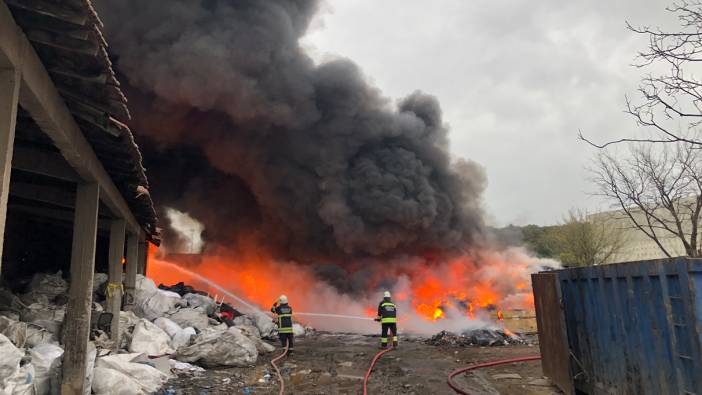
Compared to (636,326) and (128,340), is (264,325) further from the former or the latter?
(636,326)

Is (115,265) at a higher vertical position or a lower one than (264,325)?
higher

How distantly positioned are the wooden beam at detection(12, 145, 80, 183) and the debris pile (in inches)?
360

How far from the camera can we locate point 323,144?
60.2 feet

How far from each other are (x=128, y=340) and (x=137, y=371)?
2.29m

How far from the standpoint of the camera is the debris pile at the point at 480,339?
436 inches

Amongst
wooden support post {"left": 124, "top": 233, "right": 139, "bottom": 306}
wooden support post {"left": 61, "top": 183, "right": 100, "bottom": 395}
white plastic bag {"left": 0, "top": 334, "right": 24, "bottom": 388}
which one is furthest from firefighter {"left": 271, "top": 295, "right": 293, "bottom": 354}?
white plastic bag {"left": 0, "top": 334, "right": 24, "bottom": 388}

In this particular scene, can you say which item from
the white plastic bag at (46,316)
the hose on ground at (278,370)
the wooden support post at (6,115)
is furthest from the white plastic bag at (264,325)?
the wooden support post at (6,115)

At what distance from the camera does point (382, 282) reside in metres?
18.1

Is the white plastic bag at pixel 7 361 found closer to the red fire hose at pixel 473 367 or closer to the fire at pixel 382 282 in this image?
the red fire hose at pixel 473 367

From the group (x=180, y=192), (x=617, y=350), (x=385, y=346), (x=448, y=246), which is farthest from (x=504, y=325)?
(x=180, y=192)

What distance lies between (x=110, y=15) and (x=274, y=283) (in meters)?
11.4

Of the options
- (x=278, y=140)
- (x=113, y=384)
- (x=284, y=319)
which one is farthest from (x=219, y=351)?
(x=278, y=140)

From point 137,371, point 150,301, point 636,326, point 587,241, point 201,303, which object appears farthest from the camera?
point 587,241

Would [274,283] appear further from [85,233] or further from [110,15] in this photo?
[85,233]
